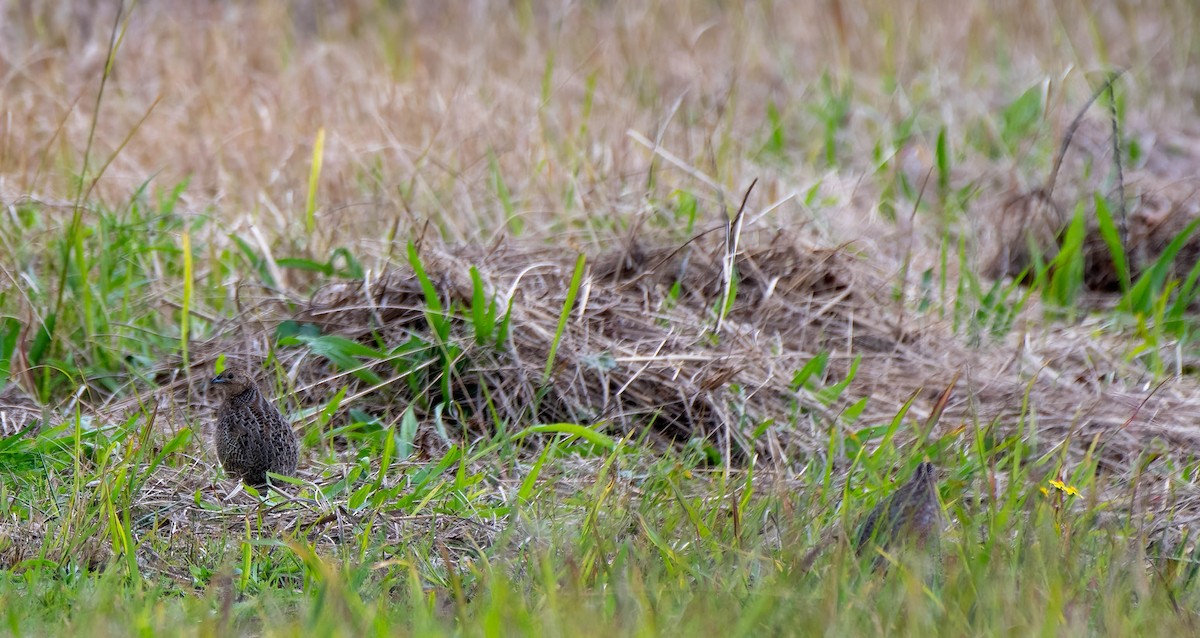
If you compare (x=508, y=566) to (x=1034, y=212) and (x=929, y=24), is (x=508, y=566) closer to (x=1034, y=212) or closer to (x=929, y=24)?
(x=1034, y=212)

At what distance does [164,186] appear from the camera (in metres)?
5.57

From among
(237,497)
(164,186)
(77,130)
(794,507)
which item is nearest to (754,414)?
(794,507)

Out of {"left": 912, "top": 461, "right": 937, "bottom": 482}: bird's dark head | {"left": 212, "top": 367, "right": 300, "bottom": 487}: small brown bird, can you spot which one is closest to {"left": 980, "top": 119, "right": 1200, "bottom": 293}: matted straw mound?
{"left": 912, "top": 461, "right": 937, "bottom": 482}: bird's dark head

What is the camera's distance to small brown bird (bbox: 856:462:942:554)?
2590mm

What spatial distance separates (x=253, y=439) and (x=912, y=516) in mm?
1606

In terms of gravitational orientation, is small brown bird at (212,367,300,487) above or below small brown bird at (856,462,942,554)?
below

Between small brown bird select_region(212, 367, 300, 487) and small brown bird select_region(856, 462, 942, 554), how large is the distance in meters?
1.45

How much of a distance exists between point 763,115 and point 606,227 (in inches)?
116

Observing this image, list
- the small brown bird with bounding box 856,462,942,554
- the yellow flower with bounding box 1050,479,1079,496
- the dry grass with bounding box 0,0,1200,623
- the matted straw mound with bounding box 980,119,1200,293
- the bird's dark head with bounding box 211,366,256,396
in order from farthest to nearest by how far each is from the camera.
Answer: the matted straw mound with bounding box 980,119,1200,293 → the dry grass with bounding box 0,0,1200,623 → the bird's dark head with bounding box 211,366,256,396 → the yellow flower with bounding box 1050,479,1079,496 → the small brown bird with bounding box 856,462,942,554

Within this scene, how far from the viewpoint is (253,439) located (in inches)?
120

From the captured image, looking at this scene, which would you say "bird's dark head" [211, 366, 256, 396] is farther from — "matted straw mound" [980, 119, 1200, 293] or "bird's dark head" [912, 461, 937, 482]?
"matted straw mound" [980, 119, 1200, 293]

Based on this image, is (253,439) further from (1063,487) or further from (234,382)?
(1063,487)

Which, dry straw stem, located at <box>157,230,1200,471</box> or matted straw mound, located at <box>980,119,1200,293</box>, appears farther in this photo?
matted straw mound, located at <box>980,119,1200,293</box>

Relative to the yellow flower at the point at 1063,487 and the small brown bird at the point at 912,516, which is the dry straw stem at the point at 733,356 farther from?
the small brown bird at the point at 912,516
